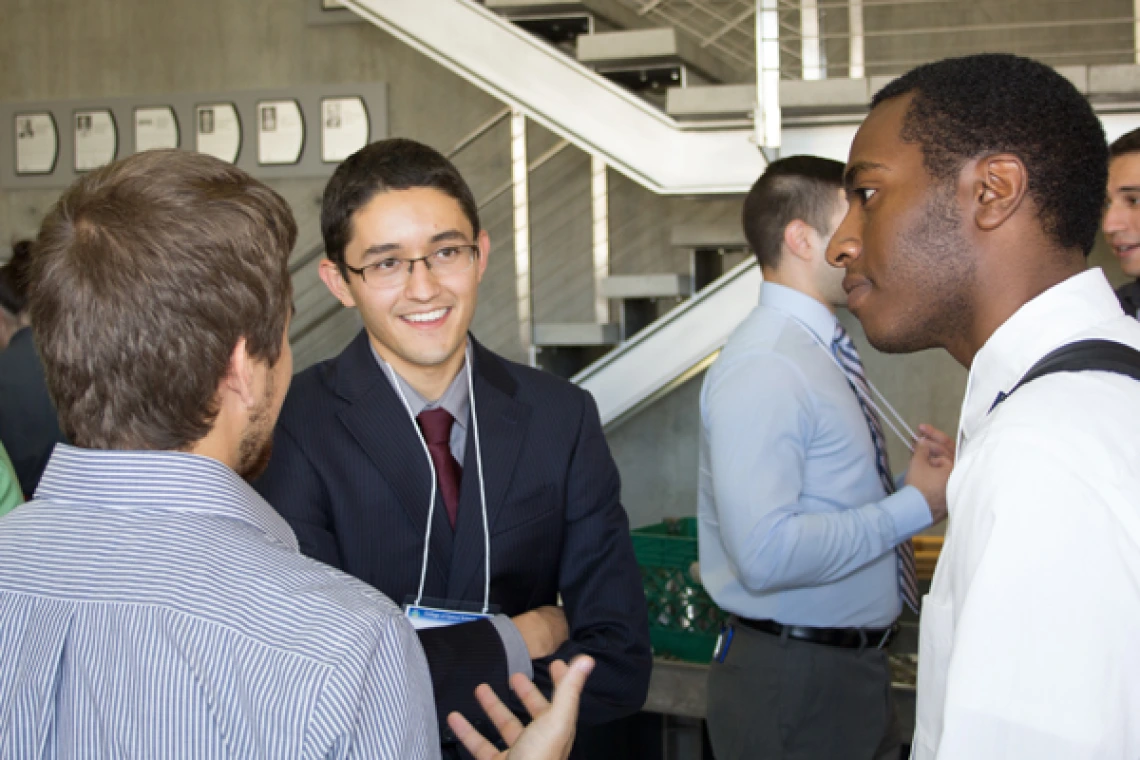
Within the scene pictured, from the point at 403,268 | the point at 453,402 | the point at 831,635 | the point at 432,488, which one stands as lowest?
the point at 831,635

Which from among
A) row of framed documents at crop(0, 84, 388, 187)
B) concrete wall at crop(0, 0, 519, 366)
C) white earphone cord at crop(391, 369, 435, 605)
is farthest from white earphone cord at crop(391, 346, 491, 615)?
→ row of framed documents at crop(0, 84, 388, 187)

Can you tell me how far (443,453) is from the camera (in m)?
1.72

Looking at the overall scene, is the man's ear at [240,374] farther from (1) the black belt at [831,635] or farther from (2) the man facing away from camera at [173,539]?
(1) the black belt at [831,635]

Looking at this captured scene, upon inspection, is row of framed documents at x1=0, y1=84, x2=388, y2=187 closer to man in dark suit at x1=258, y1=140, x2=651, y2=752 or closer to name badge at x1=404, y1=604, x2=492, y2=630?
man in dark suit at x1=258, y1=140, x2=651, y2=752

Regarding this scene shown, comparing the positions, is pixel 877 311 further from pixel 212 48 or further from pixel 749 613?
pixel 212 48

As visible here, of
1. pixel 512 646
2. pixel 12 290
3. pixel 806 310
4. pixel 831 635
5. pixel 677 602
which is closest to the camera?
pixel 512 646

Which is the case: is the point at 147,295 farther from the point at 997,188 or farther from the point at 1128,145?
the point at 1128,145

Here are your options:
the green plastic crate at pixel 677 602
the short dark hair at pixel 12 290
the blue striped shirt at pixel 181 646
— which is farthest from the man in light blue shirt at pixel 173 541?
the short dark hair at pixel 12 290

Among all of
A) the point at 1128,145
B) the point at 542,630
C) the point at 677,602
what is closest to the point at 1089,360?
the point at 542,630

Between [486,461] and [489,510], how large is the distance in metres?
0.08

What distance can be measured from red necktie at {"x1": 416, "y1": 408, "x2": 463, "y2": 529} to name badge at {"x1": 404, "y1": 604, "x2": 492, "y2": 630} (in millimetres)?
156

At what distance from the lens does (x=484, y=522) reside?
161 cm

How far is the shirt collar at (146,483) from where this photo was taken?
2.85ft

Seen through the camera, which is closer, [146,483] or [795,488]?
[146,483]
